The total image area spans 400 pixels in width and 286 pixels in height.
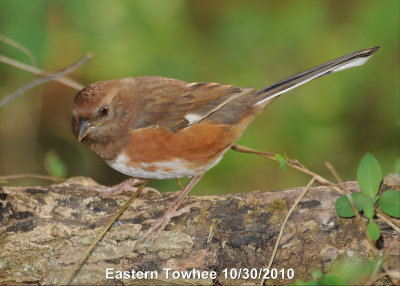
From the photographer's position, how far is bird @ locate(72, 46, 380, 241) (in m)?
3.24

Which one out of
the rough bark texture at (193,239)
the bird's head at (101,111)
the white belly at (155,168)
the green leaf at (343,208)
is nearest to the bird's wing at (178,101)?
the bird's head at (101,111)

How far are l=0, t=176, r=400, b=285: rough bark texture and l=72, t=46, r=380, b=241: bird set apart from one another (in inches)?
9.4

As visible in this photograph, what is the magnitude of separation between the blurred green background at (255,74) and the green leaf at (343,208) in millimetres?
2188

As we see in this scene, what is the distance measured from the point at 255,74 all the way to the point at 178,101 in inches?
70.7

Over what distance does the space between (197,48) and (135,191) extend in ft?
7.87

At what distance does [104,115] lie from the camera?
3.33 meters

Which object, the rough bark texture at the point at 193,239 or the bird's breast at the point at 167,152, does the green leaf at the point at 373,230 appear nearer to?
the rough bark texture at the point at 193,239

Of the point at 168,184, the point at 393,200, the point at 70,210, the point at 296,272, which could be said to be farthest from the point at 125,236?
the point at 168,184

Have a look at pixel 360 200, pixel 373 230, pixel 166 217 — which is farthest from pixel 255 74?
pixel 373 230

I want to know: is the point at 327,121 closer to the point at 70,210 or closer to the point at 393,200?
the point at 393,200

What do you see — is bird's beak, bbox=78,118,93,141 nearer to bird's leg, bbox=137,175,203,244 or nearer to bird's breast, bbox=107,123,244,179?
bird's breast, bbox=107,123,244,179

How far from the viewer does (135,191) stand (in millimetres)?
3281

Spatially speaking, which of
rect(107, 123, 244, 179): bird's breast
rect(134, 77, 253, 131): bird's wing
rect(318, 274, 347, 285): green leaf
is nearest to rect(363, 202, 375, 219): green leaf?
rect(318, 274, 347, 285): green leaf

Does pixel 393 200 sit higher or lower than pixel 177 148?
lower
